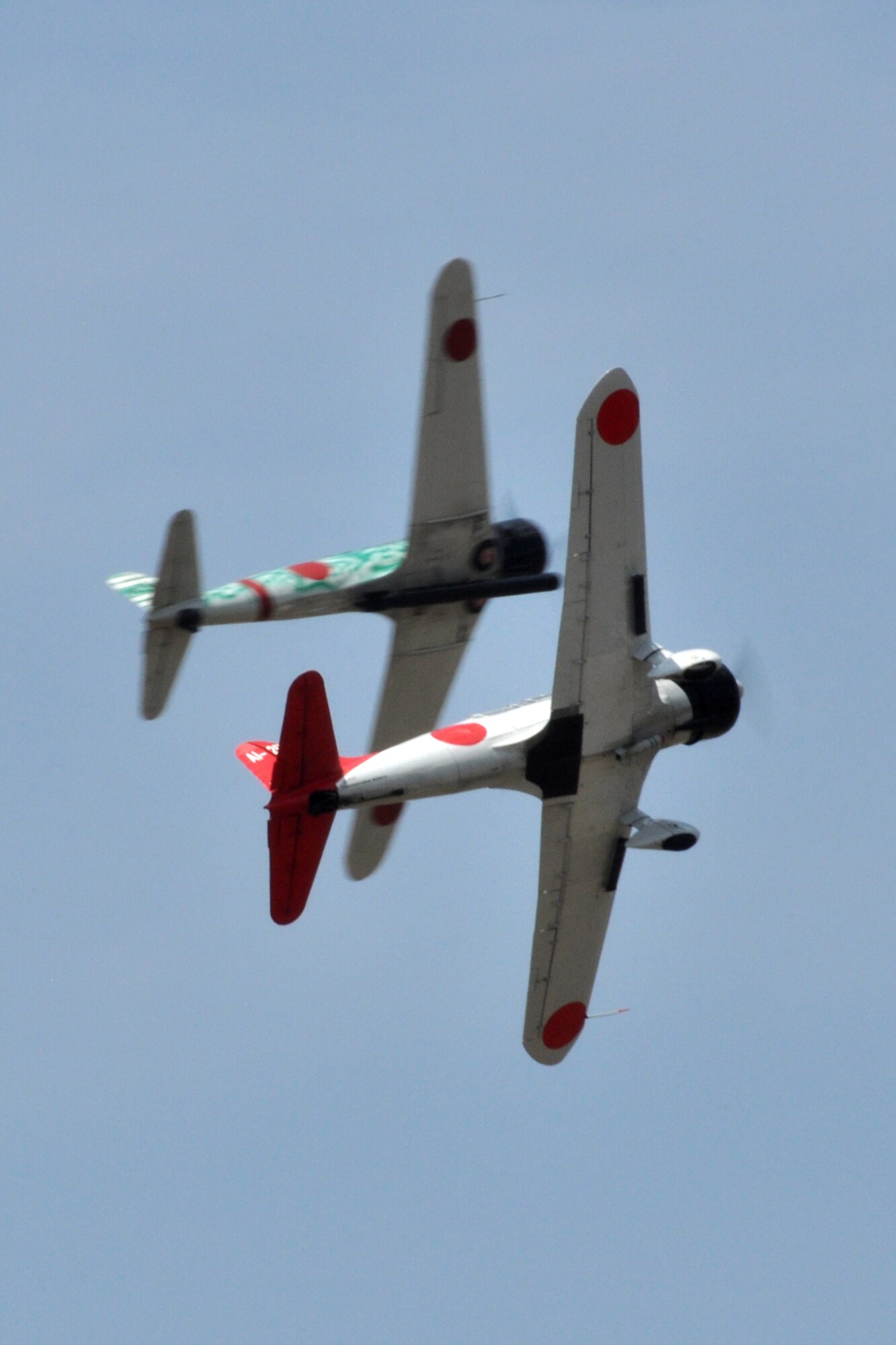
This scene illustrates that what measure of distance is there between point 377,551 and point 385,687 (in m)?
2.63

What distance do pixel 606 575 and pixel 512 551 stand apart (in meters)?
3.52

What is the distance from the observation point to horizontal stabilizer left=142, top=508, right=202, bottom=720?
112 ft

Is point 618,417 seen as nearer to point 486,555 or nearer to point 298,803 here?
point 486,555

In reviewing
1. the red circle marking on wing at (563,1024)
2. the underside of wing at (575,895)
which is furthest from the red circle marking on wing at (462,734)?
the red circle marking on wing at (563,1024)

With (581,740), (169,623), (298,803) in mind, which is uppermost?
(169,623)

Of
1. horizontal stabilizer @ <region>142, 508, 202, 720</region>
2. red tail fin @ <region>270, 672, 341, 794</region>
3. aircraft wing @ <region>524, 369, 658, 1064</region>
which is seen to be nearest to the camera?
red tail fin @ <region>270, 672, 341, 794</region>

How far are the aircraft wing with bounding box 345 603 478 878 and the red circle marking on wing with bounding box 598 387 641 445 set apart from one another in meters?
4.78

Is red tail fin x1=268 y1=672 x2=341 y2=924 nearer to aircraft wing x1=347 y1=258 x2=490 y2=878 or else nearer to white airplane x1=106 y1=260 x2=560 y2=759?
white airplane x1=106 y1=260 x2=560 y2=759

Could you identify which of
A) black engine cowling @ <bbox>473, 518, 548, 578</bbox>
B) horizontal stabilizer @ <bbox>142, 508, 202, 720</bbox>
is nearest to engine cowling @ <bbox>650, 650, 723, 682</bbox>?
black engine cowling @ <bbox>473, 518, 548, 578</bbox>

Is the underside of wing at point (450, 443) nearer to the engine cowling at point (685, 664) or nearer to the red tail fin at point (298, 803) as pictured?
the engine cowling at point (685, 664)

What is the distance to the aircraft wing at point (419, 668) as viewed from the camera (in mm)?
37938

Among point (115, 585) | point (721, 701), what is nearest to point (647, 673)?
point (721, 701)

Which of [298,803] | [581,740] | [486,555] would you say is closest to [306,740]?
[298,803]

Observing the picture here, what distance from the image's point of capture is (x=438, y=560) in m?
37.0
